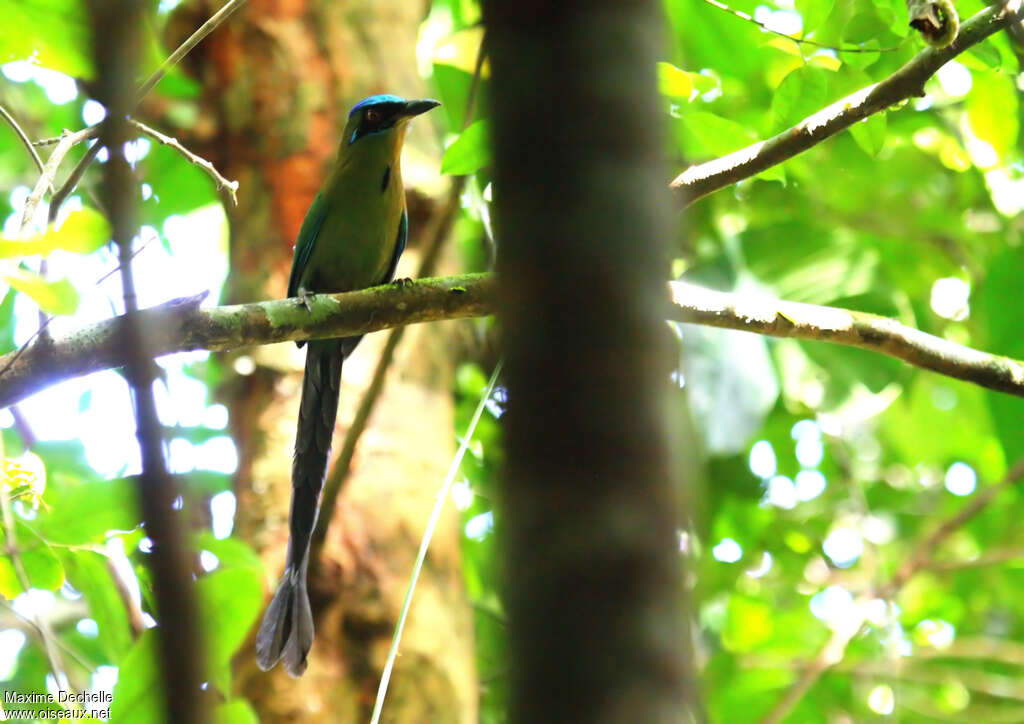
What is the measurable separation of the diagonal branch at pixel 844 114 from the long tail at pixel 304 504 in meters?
1.58

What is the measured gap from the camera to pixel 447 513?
3635mm

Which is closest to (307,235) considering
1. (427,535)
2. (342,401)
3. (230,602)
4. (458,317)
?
(342,401)

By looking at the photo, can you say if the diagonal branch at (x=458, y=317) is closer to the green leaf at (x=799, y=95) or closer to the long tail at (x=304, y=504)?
the green leaf at (x=799, y=95)

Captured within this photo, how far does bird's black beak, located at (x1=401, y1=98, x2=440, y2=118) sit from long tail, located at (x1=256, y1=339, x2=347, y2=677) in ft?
3.33

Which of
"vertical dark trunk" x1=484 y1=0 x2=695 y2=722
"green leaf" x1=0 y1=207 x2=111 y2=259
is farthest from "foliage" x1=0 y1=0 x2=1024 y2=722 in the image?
"vertical dark trunk" x1=484 y1=0 x2=695 y2=722

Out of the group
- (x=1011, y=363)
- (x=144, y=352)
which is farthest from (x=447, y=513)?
(x=144, y=352)

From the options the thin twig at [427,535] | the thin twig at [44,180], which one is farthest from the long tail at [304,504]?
the thin twig at [44,180]

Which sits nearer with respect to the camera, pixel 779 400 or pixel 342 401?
pixel 342 401

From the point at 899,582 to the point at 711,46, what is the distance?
2.28 metres

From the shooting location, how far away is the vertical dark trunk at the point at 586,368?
56 centimetres

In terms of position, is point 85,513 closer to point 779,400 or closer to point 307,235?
point 307,235

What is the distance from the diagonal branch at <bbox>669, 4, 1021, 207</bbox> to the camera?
7.98 ft

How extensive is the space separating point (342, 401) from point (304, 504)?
538mm

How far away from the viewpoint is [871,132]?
2.76 metres
